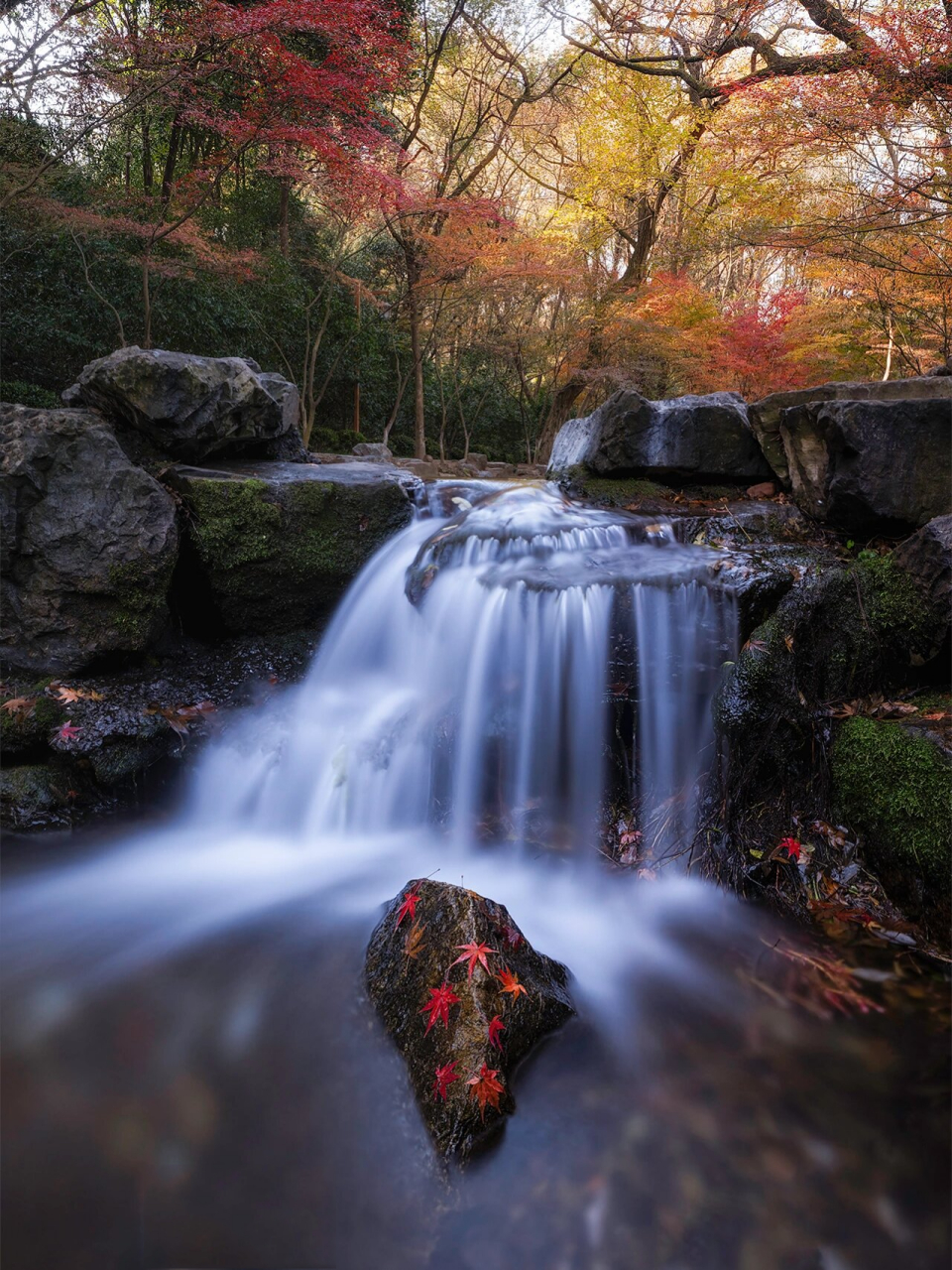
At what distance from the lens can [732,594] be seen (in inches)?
169

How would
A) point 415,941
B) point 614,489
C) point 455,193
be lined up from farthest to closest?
point 455,193, point 614,489, point 415,941

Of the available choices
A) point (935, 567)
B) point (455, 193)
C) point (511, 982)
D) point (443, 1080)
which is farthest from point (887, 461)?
point (455, 193)

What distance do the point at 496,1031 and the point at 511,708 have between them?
243 centimetres

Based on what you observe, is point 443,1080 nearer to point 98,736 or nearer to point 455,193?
point 98,736

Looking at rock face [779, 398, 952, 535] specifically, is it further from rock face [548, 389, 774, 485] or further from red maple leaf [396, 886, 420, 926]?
red maple leaf [396, 886, 420, 926]

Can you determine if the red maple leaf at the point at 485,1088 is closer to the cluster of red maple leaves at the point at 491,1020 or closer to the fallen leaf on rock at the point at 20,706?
the cluster of red maple leaves at the point at 491,1020

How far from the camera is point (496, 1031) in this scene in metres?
2.38

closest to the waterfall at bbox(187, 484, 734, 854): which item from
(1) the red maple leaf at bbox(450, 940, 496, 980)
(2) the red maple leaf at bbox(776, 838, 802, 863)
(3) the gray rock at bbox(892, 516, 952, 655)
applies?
(2) the red maple leaf at bbox(776, 838, 802, 863)

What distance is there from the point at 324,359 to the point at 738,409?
→ 11264 mm

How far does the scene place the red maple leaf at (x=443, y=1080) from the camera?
2.25 meters

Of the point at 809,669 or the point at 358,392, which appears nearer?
the point at 809,669

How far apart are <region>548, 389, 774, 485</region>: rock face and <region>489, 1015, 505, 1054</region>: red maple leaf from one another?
560 cm

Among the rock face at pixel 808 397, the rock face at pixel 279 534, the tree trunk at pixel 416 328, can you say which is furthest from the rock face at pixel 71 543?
the tree trunk at pixel 416 328

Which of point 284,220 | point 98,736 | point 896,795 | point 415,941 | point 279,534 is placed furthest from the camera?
point 284,220
